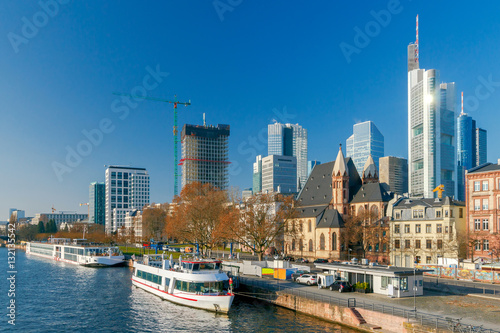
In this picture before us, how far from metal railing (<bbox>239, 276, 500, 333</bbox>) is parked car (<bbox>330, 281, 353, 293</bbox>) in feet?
12.3

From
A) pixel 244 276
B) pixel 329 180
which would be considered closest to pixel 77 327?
pixel 244 276

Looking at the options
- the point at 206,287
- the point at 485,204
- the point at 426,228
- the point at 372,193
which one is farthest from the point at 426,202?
the point at 206,287

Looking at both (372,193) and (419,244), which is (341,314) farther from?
(372,193)

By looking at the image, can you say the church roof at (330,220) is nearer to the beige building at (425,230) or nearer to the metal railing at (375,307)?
the beige building at (425,230)

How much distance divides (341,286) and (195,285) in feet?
63.8

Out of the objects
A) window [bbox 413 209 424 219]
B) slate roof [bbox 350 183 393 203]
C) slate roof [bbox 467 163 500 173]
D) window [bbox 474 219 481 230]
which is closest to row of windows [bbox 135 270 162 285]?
window [bbox 413 209 424 219]

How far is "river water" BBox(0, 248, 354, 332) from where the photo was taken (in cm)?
4909

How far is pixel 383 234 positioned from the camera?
103m

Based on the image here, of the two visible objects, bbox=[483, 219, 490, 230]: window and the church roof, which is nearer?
bbox=[483, 219, 490, 230]: window

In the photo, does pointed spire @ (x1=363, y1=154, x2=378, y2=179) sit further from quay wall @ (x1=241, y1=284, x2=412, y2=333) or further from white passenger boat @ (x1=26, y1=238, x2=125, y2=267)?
quay wall @ (x1=241, y1=284, x2=412, y2=333)

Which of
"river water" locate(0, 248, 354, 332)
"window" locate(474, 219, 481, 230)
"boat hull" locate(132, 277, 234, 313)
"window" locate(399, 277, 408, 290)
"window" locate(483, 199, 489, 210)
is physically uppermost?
"window" locate(483, 199, 489, 210)

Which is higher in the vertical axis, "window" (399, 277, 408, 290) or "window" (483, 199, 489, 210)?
"window" (483, 199, 489, 210)

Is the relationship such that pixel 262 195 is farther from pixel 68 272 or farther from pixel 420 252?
pixel 68 272

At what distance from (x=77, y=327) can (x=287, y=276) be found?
32334mm
